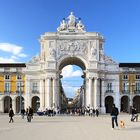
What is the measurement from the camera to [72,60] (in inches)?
4055

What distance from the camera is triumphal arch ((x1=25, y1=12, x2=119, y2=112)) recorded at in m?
97.3

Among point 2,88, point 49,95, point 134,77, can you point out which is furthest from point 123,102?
point 2,88

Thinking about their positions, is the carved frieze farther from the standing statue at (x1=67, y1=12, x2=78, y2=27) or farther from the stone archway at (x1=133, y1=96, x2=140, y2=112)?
the stone archway at (x1=133, y1=96, x2=140, y2=112)

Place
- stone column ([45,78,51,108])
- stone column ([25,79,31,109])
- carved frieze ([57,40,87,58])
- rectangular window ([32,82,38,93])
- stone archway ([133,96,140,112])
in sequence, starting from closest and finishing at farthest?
stone column ([45,78,51,108])
carved frieze ([57,40,87,58])
stone column ([25,79,31,109])
rectangular window ([32,82,38,93])
stone archway ([133,96,140,112])

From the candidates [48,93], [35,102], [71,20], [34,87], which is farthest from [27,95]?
[71,20]

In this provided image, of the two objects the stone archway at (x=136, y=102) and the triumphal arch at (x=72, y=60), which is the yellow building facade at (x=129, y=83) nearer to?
the stone archway at (x=136, y=102)

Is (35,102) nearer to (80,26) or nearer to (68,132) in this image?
(80,26)

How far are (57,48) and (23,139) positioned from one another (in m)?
77.5

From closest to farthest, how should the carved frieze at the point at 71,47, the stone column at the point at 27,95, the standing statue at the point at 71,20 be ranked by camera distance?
the carved frieze at the point at 71,47 → the stone column at the point at 27,95 → the standing statue at the point at 71,20

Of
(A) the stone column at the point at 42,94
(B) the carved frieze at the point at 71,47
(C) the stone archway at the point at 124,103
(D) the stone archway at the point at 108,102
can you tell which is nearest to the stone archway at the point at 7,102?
(A) the stone column at the point at 42,94

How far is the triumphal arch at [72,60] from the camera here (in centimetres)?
9731

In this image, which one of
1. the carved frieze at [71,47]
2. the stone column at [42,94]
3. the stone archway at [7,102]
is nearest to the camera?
the stone column at [42,94]

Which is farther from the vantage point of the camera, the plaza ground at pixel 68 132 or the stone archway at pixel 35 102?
the stone archway at pixel 35 102

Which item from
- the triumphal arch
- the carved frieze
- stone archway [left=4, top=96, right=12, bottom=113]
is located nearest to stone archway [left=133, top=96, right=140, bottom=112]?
the triumphal arch
